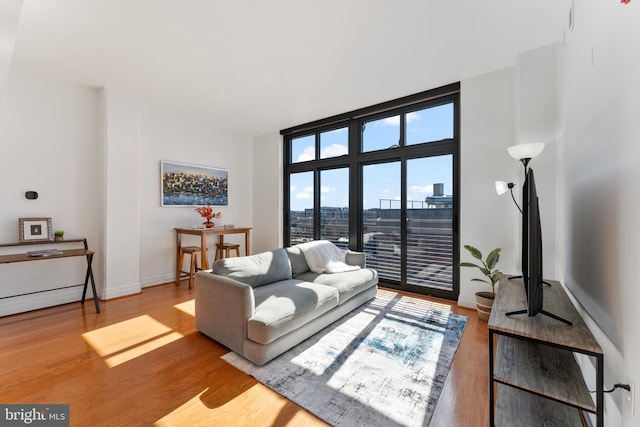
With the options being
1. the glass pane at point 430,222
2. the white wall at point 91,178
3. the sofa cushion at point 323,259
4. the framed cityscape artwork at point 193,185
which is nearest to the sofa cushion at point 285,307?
the sofa cushion at point 323,259

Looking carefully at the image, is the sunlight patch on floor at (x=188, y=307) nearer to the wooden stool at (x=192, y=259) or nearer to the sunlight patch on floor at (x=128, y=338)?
the sunlight patch on floor at (x=128, y=338)

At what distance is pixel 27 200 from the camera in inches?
125

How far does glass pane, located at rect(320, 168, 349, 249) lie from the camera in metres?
4.57

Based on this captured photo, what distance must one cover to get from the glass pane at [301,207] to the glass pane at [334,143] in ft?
1.67

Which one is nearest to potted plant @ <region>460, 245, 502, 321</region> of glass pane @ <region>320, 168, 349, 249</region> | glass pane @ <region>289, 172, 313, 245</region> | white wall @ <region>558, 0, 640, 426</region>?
white wall @ <region>558, 0, 640, 426</region>

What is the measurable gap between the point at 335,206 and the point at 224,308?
2.81 meters

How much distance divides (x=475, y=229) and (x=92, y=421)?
12.1ft

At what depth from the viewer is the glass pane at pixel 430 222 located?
3.58 m

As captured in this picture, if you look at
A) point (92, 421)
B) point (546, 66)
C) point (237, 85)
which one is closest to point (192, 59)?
point (237, 85)

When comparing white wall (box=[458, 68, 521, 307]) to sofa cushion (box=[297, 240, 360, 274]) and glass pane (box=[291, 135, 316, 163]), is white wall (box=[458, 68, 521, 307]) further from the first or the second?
glass pane (box=[291, 135, 316, 163])

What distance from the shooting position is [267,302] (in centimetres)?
236

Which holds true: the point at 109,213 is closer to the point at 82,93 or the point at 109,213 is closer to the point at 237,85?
the point at 82,93

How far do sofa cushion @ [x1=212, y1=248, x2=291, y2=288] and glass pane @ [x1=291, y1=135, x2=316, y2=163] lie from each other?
2.37 metres

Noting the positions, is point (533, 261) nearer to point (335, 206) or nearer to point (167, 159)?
point (335, 206)
